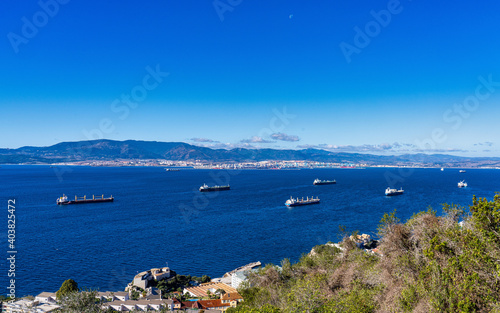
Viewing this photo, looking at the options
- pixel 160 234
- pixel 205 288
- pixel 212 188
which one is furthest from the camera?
pixel 212 188

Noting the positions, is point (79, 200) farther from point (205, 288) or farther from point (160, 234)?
point (205, 288)

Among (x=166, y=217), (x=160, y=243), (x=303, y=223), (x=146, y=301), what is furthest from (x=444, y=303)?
(x=166, y=217)

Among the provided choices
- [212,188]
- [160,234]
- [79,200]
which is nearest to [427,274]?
[160,234]

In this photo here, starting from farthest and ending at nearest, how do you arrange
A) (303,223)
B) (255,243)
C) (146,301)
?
(303,223), (255,243), (146,301)

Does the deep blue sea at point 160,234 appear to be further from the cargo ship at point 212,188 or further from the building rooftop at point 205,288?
the cargo ship at point 212,188

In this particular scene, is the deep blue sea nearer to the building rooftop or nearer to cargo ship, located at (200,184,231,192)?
the building rooftop

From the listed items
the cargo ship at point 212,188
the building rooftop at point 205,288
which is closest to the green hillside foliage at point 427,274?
the building rooftop at point 205,288

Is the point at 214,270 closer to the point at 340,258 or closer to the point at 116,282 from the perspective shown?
the point at 116,282

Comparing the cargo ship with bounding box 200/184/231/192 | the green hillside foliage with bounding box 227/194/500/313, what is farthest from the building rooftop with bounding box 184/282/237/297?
the cargo ship with bounding box 200/184/231/192
